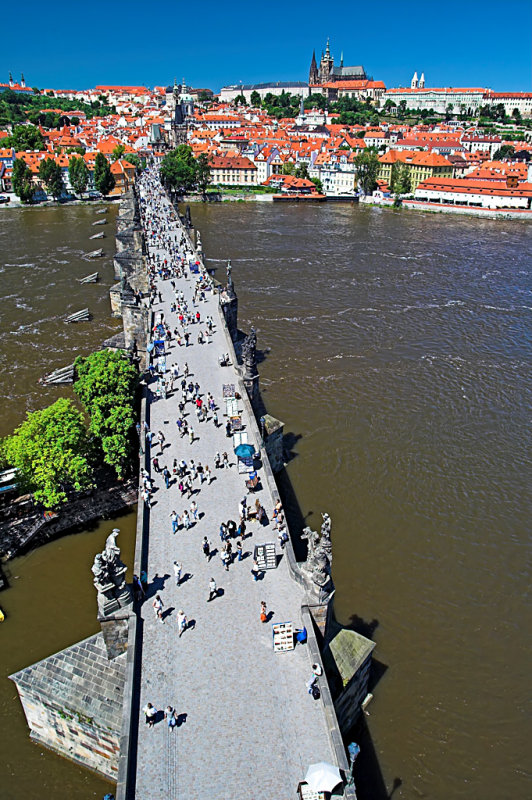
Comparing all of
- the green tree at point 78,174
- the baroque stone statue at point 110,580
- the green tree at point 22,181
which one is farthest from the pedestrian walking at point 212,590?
the green tree at point 78,174

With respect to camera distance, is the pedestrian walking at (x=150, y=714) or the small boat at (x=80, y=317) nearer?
the pedestrian walking at (x=150, y=714)

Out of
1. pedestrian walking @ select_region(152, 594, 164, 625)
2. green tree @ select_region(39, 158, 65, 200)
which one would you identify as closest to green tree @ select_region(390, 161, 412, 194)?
green tree @ select_region(39, 158, 65, 200)

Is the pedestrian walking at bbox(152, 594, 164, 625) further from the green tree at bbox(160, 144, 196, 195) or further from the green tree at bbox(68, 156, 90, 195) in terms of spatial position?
the green tree at bbox(68, 156, 90, 195)

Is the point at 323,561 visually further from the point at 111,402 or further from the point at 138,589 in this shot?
the point at 111,402

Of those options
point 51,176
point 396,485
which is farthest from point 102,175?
point 396,485

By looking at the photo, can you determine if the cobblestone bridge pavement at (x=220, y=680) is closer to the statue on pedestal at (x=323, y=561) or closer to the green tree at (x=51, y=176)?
the statue on pedestal at (x=323, y=561)

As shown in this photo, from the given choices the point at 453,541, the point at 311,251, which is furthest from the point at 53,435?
the point at 311,251
